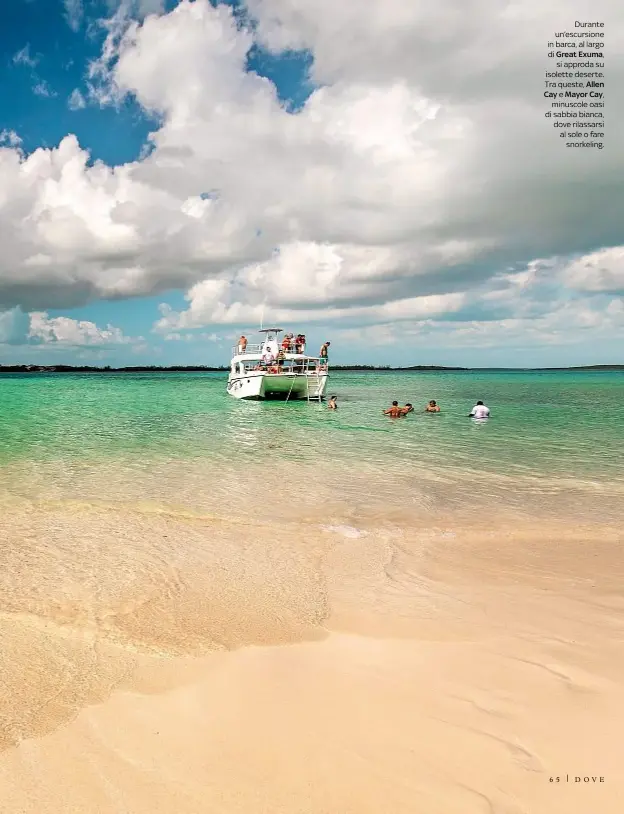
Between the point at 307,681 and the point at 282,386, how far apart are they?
126 ft

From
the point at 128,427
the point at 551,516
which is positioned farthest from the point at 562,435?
the point at 128,427

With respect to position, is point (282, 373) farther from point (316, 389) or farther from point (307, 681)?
point (307, 681)

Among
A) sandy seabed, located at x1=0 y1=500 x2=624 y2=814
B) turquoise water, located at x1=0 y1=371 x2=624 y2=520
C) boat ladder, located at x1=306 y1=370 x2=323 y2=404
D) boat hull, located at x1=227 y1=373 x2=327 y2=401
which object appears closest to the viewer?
sandy seabed, located at x1=0 y1=500 x2=624 y2=814

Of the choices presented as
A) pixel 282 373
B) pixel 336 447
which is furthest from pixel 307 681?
pixel 282 373

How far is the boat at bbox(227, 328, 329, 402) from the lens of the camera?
41.8 m

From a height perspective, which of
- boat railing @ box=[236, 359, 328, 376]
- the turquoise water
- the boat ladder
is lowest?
the turquoise water

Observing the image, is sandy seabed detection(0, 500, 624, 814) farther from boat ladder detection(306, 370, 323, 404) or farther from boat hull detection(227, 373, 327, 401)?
boat ladder detection(306, 370, 323, 404)

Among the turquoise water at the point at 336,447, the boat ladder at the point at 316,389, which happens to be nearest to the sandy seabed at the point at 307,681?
the turquoise water at the point at 336,447

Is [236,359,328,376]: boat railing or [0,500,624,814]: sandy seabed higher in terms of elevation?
[236,359,328,376]: boat railing

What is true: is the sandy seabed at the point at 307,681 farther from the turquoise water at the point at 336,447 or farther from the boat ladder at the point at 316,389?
the boat ladder at the point at 316,389

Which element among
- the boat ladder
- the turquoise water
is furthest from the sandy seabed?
the boat ladder

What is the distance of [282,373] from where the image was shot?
4175 cm

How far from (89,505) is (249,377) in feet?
107

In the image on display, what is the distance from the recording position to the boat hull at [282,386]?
137ft
